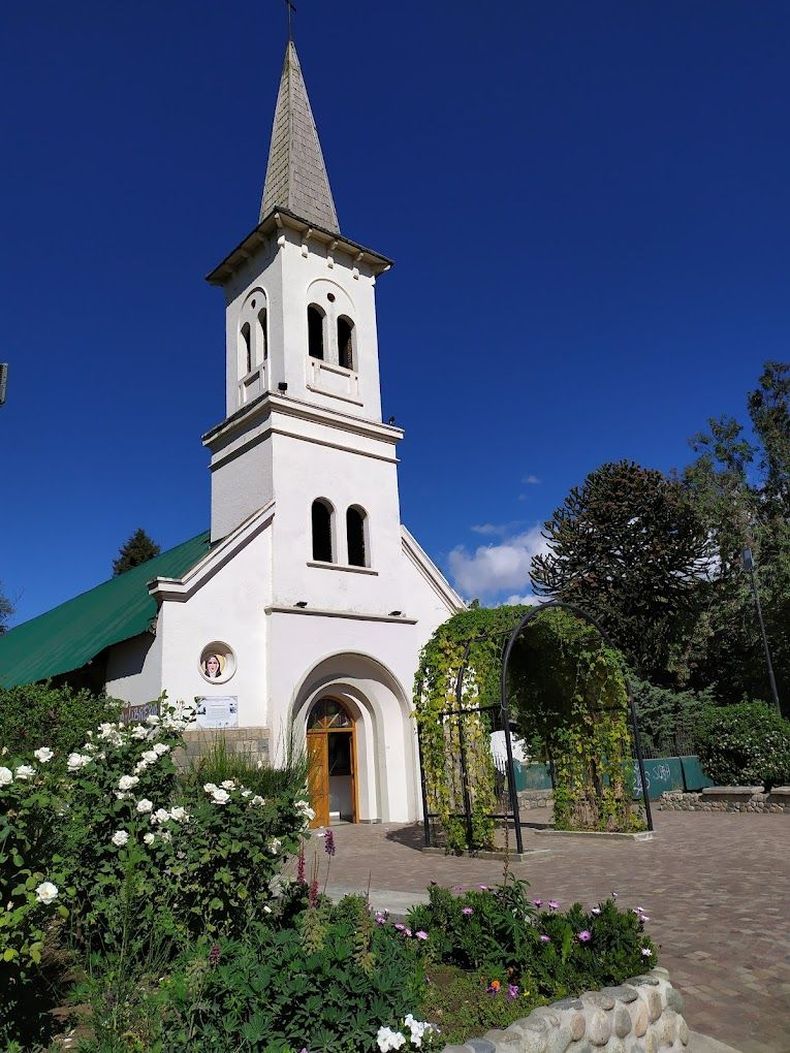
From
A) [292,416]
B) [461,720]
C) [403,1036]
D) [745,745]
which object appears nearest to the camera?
[403,1036]

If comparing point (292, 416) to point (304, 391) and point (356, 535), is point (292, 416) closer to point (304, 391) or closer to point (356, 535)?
point (304, 391)

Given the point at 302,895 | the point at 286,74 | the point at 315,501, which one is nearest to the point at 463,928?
the point at 302,895

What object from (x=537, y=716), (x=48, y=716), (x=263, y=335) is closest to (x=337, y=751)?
(x=537, y=716)

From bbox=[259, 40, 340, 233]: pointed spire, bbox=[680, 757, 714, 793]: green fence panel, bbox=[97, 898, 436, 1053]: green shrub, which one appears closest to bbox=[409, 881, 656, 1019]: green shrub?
bbox=[97, 898, 436, 1053]: green shrub

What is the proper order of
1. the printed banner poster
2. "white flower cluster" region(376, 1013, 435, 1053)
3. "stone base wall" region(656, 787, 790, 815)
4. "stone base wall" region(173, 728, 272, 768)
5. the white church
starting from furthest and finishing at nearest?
1. the white church
2. "stone base wall" region(656, 787, 790, 815)
3. the printed banner poster
4. "stone base wall" region(173, 728, 272, 768)
5. "white flower cluster" region(376, 1013, 435, 1053)

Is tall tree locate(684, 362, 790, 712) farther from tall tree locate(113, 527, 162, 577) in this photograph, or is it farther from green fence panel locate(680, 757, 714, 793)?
tall tree locate(113, 527, 162, 577)

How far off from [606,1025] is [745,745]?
14.7 meters

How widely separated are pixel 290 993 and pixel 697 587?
32727 millimetres

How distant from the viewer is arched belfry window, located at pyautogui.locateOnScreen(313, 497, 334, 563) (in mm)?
18875

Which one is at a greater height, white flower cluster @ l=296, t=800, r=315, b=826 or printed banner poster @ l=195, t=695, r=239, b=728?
printed banner poster @ l=195, t=695, r=239, b=728

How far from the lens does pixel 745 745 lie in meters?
17.0

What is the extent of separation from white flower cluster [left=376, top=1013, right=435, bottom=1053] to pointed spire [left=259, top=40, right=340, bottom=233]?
2073cm

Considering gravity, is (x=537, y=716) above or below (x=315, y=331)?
below

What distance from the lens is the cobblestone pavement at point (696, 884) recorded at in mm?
5059
